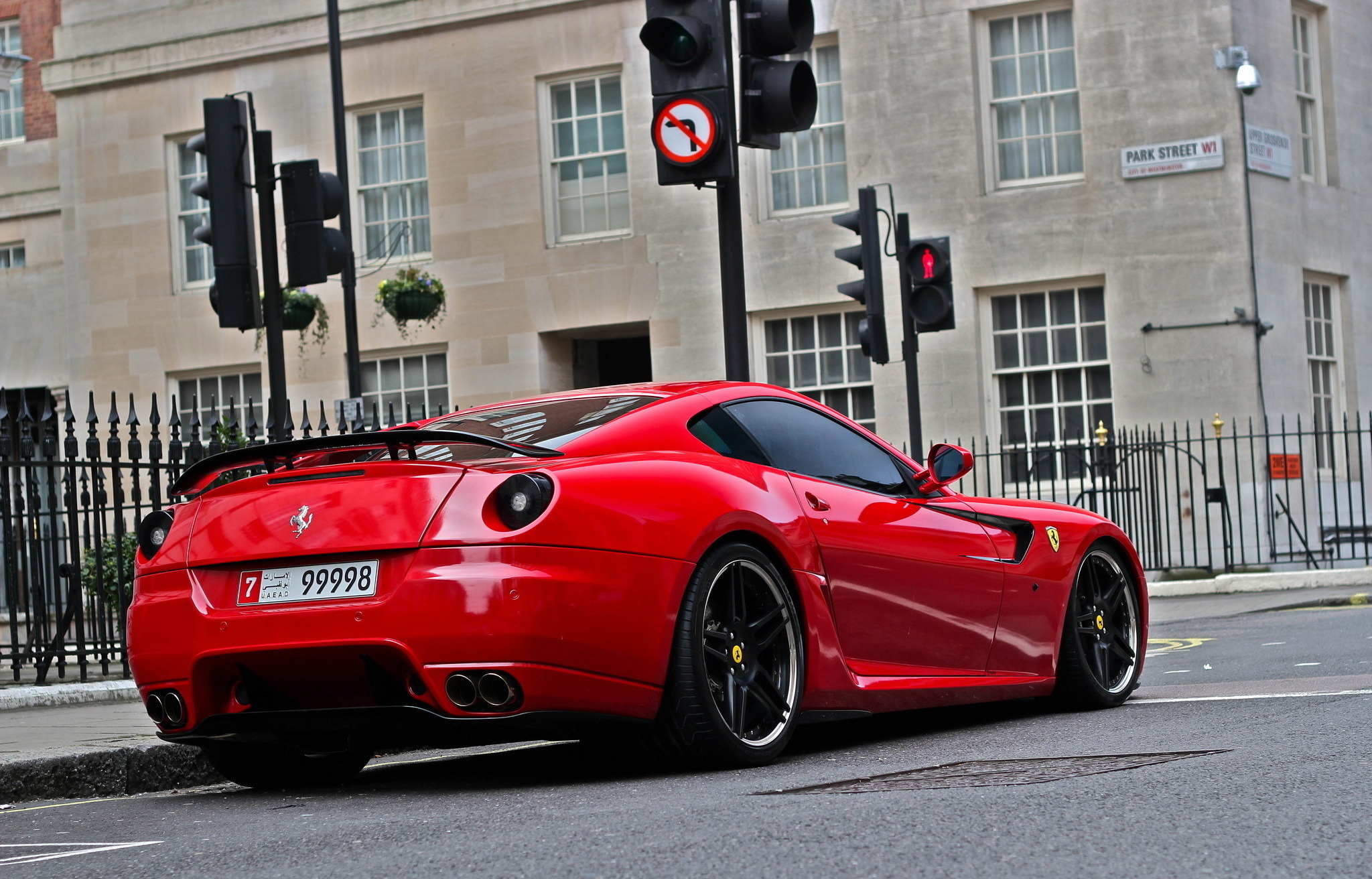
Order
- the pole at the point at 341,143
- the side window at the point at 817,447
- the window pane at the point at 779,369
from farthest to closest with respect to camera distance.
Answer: the window pane at the point at 779,369 < the pole at the point at 341,143 < the side window at the point at 817,447

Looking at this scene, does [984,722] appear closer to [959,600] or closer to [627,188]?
[959,600]

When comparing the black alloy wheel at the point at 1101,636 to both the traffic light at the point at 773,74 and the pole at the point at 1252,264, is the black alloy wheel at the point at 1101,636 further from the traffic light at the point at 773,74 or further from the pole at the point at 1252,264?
the pole at the point at 1252,264

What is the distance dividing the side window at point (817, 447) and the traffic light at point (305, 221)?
3728mm

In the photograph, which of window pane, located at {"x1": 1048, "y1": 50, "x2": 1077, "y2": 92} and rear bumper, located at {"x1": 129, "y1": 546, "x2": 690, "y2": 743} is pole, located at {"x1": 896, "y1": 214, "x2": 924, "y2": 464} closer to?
window pane, located at {"x1": 1048, "y1": 50, "x2": 1077, "y2": 92}

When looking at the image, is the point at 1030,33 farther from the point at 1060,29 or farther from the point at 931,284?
the point at 931,284

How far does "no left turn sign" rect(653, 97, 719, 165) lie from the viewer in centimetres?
805

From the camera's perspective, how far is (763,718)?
19.4 feet

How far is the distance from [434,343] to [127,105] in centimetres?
613

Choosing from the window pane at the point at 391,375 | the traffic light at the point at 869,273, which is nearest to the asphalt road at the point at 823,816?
the traffic light at the point at 869,273

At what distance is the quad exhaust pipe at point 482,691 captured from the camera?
5.25m

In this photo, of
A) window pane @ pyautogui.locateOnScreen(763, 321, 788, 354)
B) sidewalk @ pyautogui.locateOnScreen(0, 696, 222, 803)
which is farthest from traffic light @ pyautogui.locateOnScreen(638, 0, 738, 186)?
window pane @ pyautogui.locateOnScreen(763, 321, 788, 354)

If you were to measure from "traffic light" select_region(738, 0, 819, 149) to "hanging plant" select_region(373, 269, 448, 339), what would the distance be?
14.5m

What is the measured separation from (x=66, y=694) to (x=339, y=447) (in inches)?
185

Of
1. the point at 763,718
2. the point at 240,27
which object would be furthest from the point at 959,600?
the point at 240,27
